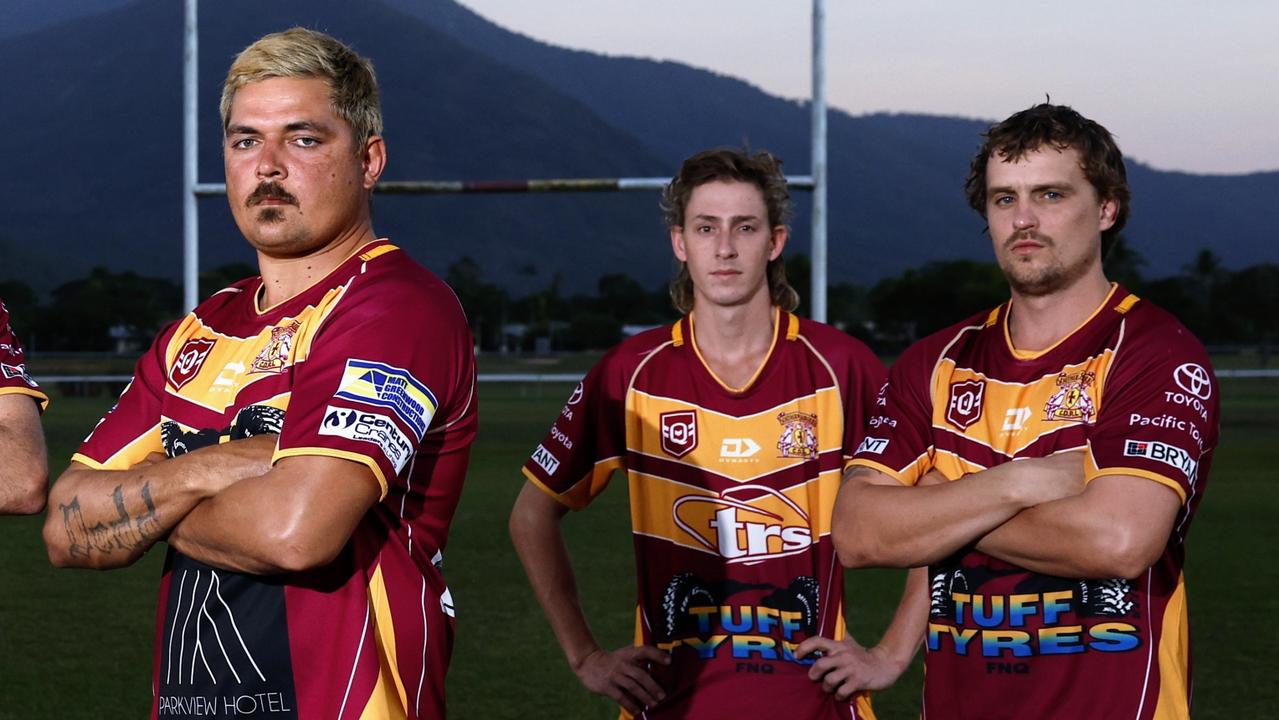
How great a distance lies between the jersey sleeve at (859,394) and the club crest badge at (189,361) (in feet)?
5.39

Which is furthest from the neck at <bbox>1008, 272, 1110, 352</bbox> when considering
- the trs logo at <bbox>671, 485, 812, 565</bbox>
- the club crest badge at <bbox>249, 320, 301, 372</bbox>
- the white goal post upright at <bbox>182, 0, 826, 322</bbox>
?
the white goal post upright at <bbox>182, 0, 826, 322</bbox>

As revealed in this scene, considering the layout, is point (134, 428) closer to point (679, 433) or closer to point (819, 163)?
point (679, 433)

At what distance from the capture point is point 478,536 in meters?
11.0

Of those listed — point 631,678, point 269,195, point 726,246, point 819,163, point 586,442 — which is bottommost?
point 631,678

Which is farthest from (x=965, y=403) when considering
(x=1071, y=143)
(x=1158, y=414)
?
(x=1071, y=143)

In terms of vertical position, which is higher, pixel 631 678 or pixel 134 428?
pixel 134 428

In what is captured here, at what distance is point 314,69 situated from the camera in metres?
2.48

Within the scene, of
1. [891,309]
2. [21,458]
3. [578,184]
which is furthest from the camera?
[891,309]

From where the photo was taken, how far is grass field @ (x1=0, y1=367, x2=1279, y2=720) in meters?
6.05

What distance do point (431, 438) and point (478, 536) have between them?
8724mm

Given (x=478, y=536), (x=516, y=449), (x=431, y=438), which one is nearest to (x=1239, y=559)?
(x=478, y=536)

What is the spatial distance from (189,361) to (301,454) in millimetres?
479

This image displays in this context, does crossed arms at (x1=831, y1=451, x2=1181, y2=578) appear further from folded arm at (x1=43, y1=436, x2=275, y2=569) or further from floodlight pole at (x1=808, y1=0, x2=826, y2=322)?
floodlight pole at (x1=808, y1=0, x2=826, y2=322)

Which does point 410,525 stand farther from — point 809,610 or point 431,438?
point 809,610
